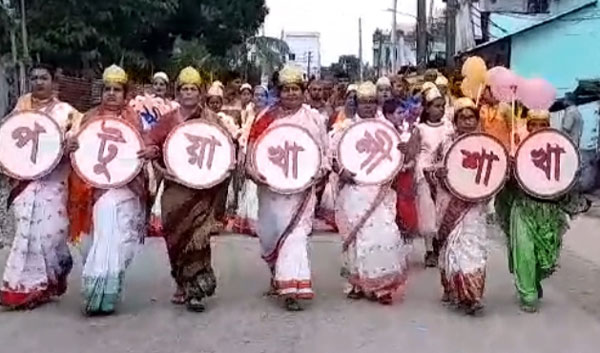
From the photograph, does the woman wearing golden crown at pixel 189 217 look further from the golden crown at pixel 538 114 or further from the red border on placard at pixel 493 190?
the golden crown at pixel 538 114

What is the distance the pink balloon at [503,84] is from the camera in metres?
8.66

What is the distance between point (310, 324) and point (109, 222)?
1556 millimetres

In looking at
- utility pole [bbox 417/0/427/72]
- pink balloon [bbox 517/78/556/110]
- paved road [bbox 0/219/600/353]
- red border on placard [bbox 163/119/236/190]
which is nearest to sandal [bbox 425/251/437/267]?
paved road [bbox 0/219/600/353]

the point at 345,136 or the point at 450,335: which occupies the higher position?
the point at 345,136

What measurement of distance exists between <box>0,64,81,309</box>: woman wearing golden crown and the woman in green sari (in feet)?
10.7

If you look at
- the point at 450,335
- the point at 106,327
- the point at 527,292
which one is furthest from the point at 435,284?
the point at 106,327

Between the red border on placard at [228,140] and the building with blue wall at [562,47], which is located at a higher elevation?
the building with blue wall at [562,47]

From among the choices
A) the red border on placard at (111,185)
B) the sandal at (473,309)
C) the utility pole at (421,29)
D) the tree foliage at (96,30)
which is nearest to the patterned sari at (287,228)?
the red border on placard at (111,185)

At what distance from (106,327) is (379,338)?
1826mm

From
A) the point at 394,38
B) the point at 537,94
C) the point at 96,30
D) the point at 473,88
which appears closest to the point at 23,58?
the point at 96,30

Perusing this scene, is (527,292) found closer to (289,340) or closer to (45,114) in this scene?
(289,340)

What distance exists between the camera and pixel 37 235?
7.91 metres

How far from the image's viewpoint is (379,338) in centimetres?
712

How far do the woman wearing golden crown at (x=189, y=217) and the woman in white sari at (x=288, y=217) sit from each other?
1.25 ft
